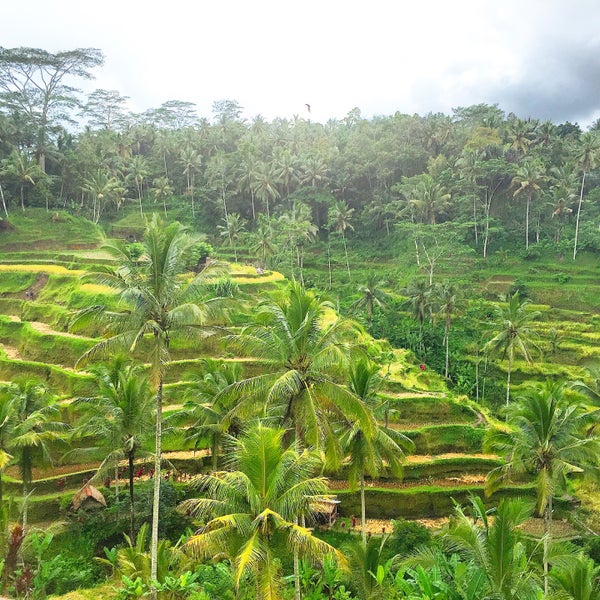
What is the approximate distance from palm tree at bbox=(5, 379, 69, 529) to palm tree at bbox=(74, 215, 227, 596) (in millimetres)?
6198

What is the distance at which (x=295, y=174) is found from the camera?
2621 inches

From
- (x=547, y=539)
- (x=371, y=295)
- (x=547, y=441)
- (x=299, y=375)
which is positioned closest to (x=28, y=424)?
(x=299, y=375)

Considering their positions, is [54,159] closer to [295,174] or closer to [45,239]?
[45,239]

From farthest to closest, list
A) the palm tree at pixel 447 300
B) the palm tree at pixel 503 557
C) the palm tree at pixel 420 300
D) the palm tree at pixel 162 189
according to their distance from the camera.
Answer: the palm tree at pixel 162 189 → the palm tree at pixel 420 300 → the palm tree at pixel 447 300 → the palm tree at pixel 503 557

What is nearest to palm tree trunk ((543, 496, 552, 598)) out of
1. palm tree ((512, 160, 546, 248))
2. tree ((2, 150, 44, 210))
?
palm tree ((512, 160, 546, 248))

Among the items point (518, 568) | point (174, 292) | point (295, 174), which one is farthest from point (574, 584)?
point (295, 174)

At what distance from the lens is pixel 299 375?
A: 1392 centimetres

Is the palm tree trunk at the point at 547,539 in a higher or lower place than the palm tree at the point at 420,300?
lower

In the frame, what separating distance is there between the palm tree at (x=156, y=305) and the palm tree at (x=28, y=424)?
20.3 ft

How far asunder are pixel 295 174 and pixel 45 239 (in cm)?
3226

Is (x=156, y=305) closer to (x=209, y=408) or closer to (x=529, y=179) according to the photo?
(x=209, y=408)

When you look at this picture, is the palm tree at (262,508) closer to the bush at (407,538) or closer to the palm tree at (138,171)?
the bush at (407,538)

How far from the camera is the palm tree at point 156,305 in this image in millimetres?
13641

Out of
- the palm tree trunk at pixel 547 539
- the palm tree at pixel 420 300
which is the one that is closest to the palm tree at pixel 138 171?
the palm tree at pixel 420 300
